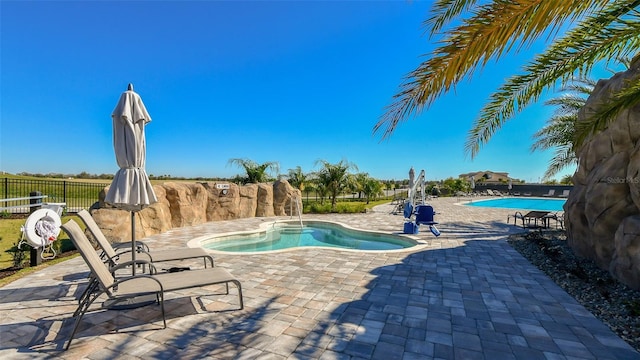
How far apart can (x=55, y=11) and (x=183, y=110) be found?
616 inches

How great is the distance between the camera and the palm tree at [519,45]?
8.08ft

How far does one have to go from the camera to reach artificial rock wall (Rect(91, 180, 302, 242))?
7594mm

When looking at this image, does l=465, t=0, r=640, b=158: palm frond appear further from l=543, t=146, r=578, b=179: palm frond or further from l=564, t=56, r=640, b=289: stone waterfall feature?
l=543, t=146, r=578, b=179: palm frond

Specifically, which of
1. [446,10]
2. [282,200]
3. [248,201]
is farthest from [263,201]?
[446,10]

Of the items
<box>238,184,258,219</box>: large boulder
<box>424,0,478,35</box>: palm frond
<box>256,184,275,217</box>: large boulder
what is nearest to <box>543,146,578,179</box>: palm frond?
<box>424,0,478,35</box>: palm frond

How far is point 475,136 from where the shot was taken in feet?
17.1

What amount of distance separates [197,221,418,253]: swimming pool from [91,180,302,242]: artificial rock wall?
200 centimetres

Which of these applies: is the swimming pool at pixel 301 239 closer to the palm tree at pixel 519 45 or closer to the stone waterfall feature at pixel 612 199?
the stone waterfall feature at pixel 612 199

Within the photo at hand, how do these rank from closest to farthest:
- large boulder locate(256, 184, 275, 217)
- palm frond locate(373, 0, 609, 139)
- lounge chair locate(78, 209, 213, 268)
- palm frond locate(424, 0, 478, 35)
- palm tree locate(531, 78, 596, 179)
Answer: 1. palm frond locate(373, 0, 609, 139)
2. palm frond locate(424, 0, 478, 35)
3. lounge chair locate(78, 209, 213, 268)
4. palm tree locate(531, 78, 596, 179)
5. large boulder locate(256, 184, 275, 217)

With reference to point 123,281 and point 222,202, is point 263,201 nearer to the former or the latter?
point 222,202

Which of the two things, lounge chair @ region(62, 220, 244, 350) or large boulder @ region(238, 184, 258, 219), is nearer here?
lounge chair @ region(62, 220, 244, 350)

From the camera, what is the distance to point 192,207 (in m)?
11.1

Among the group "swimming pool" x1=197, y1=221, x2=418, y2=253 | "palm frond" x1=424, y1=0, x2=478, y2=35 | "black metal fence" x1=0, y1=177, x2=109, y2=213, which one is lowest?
"swimming pool" x1=197, y1=221, x2=418, y2=253

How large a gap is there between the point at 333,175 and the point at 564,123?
443 inches
